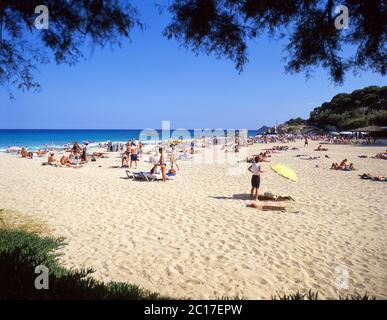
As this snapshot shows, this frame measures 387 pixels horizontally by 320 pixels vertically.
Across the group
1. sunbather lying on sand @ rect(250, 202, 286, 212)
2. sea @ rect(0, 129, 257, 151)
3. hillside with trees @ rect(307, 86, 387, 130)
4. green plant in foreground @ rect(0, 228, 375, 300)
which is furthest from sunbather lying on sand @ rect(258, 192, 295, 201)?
hillside with trees @ rect(307, 86, 387, 130)

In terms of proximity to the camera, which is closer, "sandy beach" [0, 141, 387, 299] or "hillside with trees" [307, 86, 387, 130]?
"sandy beach" [0, 141, 387, 299]

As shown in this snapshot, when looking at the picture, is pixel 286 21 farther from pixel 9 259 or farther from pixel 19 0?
pixel 9 259

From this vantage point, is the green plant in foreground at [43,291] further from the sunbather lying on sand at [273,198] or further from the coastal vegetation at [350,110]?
the coastal vegetation at [350,110]

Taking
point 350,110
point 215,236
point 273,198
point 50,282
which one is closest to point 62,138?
point 350,110

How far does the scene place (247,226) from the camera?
722 cm

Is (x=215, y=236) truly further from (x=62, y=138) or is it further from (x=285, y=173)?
(x=62, y=138)

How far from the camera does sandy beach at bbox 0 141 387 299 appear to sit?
463 centimetres

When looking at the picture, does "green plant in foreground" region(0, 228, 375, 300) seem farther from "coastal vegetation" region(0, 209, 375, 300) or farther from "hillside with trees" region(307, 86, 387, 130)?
Result: "hillside with trees" region(307, 86, 387, 130)

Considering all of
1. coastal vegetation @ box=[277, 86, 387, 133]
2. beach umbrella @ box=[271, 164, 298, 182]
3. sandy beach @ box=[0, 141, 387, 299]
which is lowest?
sandy beach @ box=[0, 141, 387, 299]

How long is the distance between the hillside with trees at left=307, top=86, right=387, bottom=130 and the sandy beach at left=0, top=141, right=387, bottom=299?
188 feet

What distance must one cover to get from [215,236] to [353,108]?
80.9 metres

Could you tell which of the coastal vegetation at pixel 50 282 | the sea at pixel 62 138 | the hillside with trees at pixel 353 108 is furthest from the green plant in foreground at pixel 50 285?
the hillside with trees at pixel 353 108

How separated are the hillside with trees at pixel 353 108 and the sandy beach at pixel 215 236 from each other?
57175 millimetres

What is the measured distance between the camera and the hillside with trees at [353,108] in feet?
213
